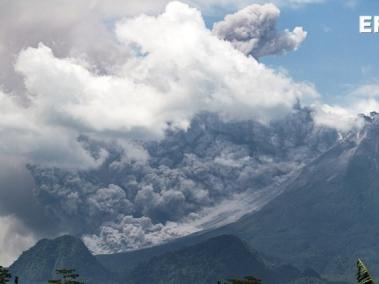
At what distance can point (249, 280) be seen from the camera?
9100 cm

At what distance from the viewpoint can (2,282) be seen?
104m

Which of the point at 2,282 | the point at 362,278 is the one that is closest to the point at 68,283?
the point at 2,282

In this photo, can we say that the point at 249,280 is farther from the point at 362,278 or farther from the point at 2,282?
the point at 362,278

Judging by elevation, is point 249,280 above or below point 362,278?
above

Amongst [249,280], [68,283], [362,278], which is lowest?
[362,278]

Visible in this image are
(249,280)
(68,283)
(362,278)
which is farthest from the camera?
(68,283)

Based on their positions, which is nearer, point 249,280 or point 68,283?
point 249,280

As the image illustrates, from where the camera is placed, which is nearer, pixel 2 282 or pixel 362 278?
pixel 362 278

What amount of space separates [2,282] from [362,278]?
245 feet

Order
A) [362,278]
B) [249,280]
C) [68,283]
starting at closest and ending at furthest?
[362,278]
[249,280]
[68,283]

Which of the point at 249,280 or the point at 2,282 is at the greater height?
the point at 2,282

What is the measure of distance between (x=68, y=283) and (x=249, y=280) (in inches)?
991

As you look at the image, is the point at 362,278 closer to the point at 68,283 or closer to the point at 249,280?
the point at 249,280

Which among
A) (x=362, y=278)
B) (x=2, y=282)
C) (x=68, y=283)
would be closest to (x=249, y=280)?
(x=68, y=283)
